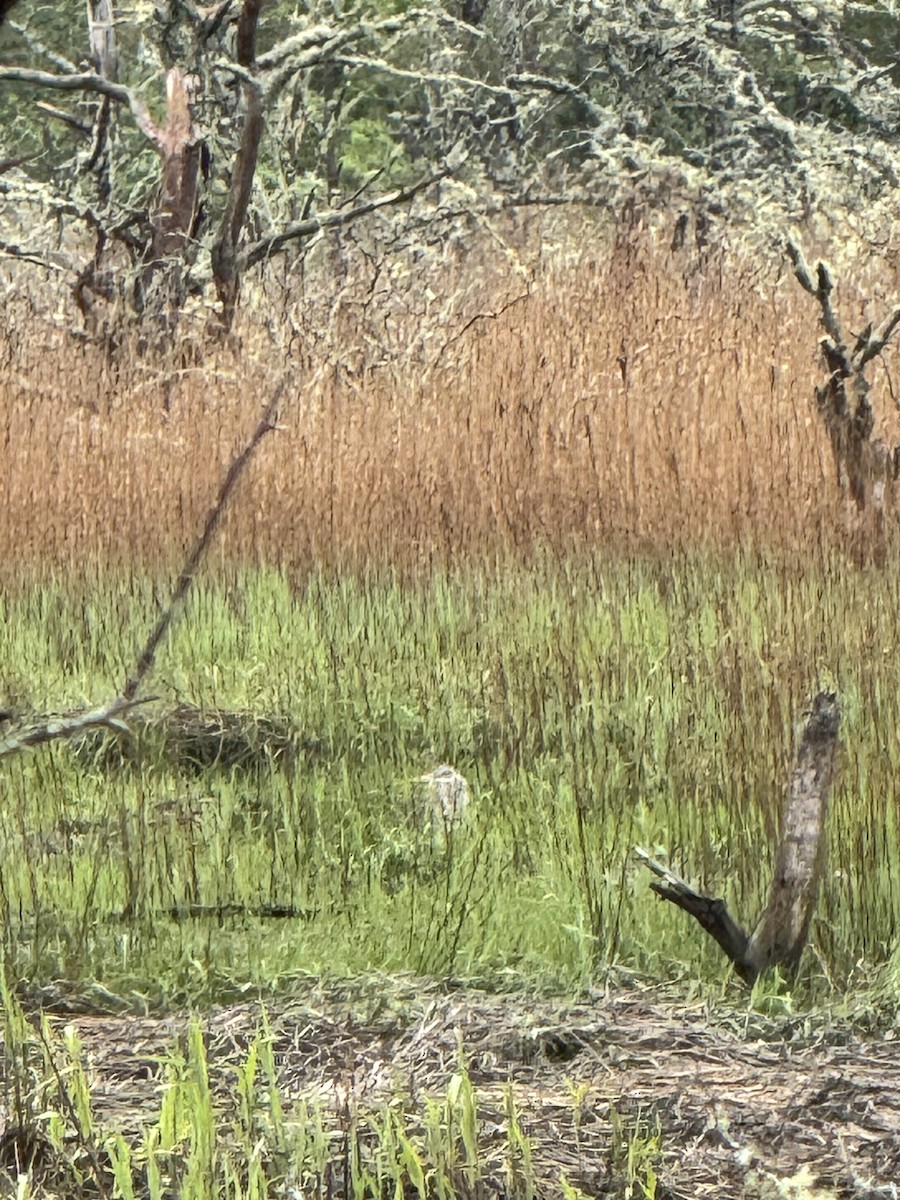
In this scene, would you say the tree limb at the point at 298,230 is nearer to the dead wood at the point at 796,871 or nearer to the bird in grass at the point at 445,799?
the bird in grass at the point at 445,799

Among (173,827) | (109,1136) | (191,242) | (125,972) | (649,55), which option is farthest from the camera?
(649,55)

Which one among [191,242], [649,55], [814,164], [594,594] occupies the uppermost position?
[649,55]

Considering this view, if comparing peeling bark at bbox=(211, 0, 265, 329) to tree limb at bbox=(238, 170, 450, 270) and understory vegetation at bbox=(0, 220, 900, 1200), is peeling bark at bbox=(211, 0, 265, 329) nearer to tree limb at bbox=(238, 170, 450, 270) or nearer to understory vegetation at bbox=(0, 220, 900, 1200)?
tree limb at bbox=(238, 170, 450, 270)

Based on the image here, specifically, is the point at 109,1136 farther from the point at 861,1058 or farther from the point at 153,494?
the point at 153,494

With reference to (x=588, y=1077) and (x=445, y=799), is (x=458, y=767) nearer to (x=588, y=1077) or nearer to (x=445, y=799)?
(x=445, y=799)

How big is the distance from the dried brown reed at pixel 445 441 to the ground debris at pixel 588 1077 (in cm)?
346

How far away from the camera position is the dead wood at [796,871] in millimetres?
3068

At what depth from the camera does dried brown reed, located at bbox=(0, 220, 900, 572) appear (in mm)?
6434

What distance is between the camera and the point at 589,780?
4.40 meters

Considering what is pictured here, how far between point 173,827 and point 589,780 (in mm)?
1010

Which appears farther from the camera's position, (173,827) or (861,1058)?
(173,827)

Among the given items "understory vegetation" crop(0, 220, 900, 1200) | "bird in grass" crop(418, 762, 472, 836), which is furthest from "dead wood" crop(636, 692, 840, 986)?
"bird in grass" crop(418, 762, 472, 836)

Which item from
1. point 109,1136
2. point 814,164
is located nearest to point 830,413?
point 109,1136

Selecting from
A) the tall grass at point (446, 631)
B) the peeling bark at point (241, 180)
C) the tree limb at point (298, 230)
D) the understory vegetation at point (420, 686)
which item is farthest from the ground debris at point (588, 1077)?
the tree limb at point (298, 230)
